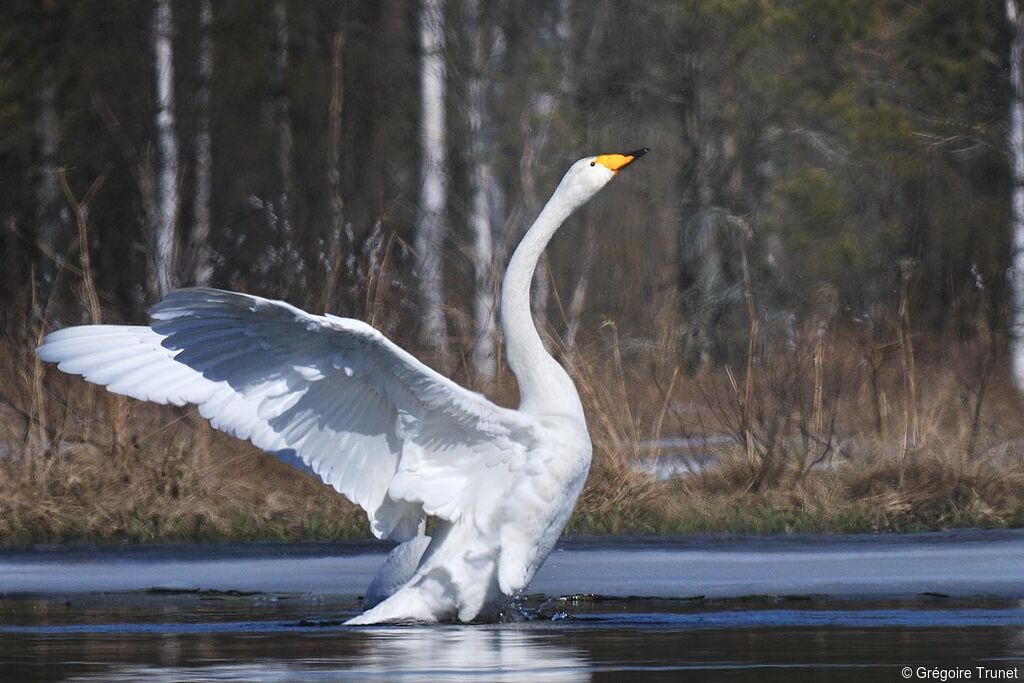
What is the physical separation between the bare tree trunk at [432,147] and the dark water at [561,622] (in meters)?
9.95

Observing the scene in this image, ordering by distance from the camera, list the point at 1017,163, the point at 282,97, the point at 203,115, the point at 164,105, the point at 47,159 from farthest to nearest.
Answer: the point at 282,97 → the point at 47,159 → the point at 203,115 → the point at 164,105 → the point at 1017,163

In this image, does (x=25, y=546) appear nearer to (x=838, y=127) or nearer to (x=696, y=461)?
(x=696, y=461)

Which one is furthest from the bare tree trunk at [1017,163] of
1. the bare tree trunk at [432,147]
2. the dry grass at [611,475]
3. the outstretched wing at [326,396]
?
the outstretched wing at [326,396]

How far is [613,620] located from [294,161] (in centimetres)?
2392

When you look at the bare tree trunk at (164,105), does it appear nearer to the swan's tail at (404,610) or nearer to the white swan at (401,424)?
the white swan at (401,424)

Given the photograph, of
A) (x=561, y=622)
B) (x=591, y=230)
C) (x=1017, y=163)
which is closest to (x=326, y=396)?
(x=561, y=622)

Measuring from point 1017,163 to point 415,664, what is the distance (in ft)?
49.5

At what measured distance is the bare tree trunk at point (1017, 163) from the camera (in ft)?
67.1

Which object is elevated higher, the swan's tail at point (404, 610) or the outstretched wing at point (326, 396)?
the outstretched wing at point (326, 396)

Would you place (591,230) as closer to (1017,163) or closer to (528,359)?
(528,359)

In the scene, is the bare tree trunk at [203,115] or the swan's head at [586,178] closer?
the swan's head at [586,178]

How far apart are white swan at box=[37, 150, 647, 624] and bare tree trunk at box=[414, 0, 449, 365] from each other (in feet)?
36.7

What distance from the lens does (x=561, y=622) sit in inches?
337

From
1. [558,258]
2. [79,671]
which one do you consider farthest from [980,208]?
[79,671]
